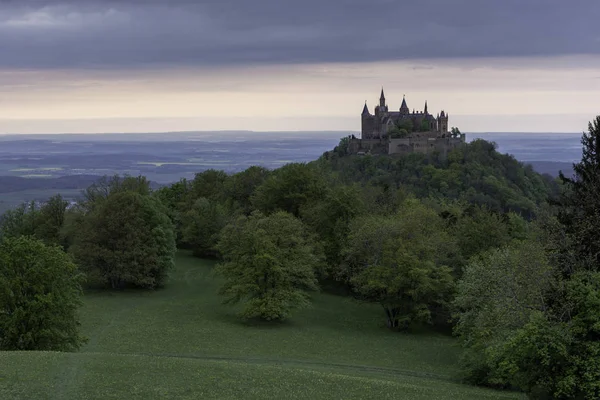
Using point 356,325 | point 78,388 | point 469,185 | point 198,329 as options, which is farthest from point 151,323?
point 469,185

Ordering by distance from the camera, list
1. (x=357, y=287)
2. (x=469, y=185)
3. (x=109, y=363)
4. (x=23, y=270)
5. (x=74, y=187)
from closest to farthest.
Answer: (x=109, y=363), (x=23, y=270), (x=357, y=287), (x=469, y=185), (x=74, y=187)

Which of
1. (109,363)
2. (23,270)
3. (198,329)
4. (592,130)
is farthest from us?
(198,329)

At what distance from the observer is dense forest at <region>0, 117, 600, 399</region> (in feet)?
76.6

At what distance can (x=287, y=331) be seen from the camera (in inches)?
1694

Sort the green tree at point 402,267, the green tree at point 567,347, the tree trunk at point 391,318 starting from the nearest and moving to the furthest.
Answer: the green tree at point 567,347
the green tree at point 402,267
the tree trunk at point 391,318

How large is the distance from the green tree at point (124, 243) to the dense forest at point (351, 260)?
0.12 meters

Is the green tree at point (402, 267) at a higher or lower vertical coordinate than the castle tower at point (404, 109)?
lower

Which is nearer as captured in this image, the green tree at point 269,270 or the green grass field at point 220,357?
the green grass field at point 220,357

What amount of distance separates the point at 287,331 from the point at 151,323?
9.22m

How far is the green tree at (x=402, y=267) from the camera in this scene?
4506 centimetres

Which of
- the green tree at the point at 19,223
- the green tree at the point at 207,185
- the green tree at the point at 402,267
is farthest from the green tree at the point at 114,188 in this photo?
the green tree at the point at 402,267

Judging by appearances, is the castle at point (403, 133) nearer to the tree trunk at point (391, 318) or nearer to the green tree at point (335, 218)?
the green tree at point (335, 218)

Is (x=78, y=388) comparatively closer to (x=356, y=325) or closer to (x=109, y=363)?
(x=109, y=363)

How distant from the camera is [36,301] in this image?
3100 centimetres
